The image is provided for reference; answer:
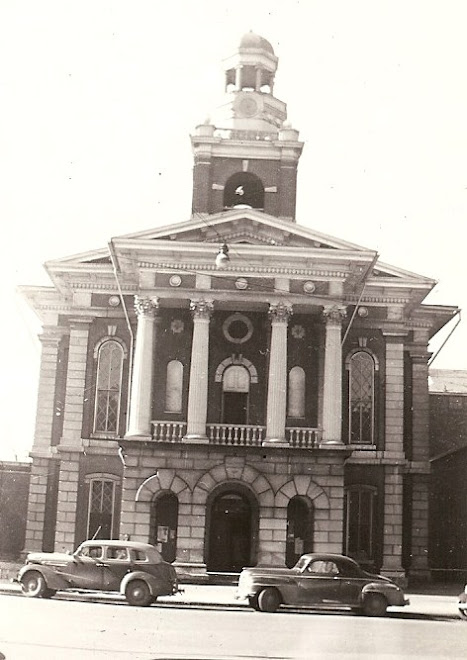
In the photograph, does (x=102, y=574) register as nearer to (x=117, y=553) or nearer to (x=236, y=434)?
(x=117, y=553)

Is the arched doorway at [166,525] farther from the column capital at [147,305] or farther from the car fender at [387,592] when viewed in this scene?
the car fender at [387,592]

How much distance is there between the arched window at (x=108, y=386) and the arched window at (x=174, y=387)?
216 centimetres

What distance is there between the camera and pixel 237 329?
35.4 m

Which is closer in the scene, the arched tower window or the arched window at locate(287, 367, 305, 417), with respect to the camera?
the arched window at locate(287, 367, 305, 417)

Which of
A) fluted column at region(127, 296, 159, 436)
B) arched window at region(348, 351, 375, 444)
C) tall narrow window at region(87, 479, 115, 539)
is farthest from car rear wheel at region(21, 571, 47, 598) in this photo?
arched window at region(348, 351, 375, 444)

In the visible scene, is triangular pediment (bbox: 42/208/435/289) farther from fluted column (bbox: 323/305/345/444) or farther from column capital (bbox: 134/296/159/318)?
fluted column (bbox: 323/305/345/444)

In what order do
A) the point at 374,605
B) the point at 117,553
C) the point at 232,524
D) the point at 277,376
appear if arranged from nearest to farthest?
the point at 374,605, the point at 117,553, the point at 277,376, the point at 232,524

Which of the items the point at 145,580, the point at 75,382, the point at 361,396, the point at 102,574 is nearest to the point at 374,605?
the point at 145,580

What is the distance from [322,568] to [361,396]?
13.4 m

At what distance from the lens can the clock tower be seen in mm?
37969

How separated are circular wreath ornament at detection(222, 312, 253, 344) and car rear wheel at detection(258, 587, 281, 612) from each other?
13767mm

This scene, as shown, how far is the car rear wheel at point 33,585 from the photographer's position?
76.4 feet

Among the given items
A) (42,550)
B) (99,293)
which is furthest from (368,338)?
(42,550)

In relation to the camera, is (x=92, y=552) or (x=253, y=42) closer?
(x=92, y=552)
